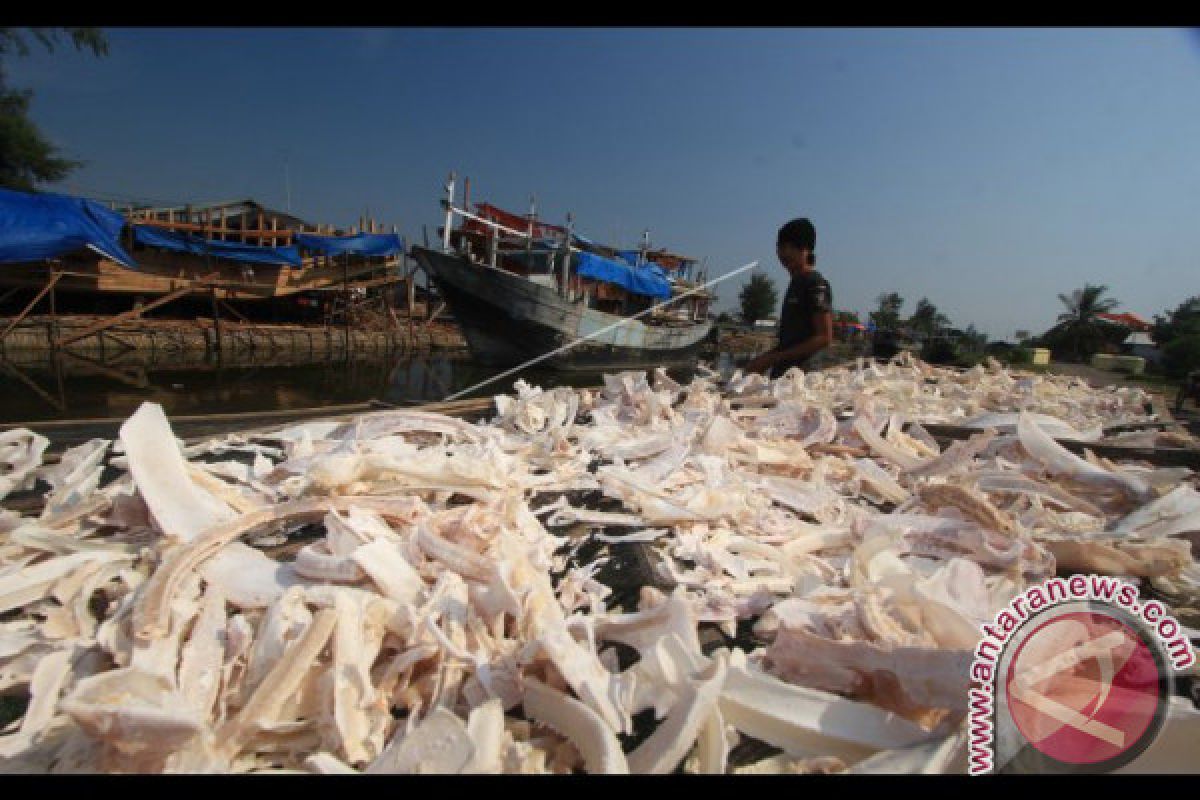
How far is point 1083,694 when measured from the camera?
0.93 metres

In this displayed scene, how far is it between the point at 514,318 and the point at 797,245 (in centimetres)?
1562

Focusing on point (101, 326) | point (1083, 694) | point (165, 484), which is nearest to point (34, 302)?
point (101, 326)

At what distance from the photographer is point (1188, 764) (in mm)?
854

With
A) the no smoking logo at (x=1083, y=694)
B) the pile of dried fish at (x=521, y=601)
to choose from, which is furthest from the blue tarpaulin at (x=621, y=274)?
the no smoking logo at (x=1083, y=694)

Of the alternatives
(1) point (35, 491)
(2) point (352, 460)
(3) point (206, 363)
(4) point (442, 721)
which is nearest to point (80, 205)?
(3) point (206, 363)

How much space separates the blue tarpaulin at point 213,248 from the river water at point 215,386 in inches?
167

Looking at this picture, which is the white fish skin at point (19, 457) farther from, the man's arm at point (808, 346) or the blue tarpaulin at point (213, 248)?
the blue tarpaulin at point (213, 248)

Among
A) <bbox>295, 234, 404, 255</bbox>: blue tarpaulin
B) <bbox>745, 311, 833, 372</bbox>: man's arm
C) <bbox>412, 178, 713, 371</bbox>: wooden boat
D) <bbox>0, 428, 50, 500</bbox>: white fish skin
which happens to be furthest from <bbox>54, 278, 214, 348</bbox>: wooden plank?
<bbox>745, 311, 833, 372</bbox>: man's arm

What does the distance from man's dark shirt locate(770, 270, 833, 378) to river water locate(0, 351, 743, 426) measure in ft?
18.5

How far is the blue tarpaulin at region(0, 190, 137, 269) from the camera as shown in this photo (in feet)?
41.0

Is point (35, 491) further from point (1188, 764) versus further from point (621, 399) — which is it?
point (1188, 764)

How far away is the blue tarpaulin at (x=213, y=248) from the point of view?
708 inches

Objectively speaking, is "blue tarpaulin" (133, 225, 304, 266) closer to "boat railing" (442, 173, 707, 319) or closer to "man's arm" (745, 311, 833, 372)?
"boat railing" (442, 173, 707, 319)
